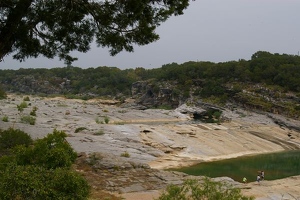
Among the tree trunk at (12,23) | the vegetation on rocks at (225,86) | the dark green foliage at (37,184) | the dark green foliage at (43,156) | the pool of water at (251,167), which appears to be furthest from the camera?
the vegetation on rocks at (225,86)

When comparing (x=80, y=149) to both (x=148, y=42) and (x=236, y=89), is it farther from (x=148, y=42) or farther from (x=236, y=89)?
(x=236, y=89)

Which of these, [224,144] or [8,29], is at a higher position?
[8,29]

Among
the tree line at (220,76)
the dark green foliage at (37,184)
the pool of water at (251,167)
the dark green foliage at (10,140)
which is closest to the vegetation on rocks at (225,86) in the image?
the tree line at (220,76)

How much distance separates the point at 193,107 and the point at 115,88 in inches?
2407

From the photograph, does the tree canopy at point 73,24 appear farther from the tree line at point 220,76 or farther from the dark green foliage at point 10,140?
the tree line at point 220,76

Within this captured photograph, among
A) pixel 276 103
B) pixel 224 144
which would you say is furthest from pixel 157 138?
pixel 276 103

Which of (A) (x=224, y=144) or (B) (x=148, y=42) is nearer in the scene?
(B) (x=148, y=42)

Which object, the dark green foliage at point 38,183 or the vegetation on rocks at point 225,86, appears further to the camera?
the vegetation on rocks at point 225,86

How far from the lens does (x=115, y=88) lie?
446 feet

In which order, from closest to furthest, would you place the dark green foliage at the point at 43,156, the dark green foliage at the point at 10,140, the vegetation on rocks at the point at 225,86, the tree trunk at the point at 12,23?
the tree trunk at the point at 12,23 → the dark green foliage at the point at 43,156 → the dark green foliage at the point at 10,140 → the vegetation on rocks at the point at 225,86

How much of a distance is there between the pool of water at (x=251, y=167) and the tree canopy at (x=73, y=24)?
62.6 ft

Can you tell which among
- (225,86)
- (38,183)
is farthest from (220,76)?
(38,183)

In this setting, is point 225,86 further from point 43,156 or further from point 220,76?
point 43,156

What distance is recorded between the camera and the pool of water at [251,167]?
31.5 metres
